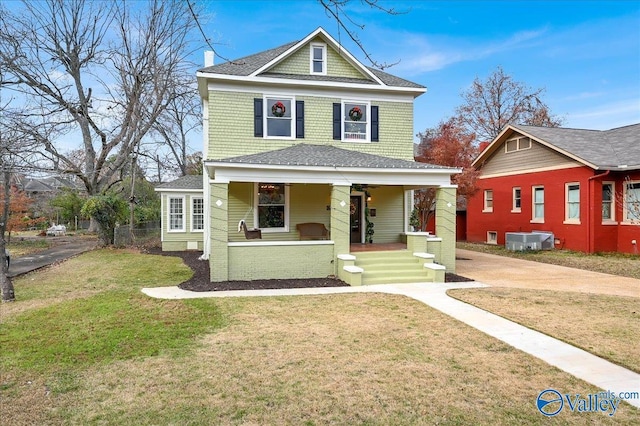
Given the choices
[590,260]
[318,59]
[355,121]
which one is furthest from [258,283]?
[590,260]

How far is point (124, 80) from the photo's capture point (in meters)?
20.3

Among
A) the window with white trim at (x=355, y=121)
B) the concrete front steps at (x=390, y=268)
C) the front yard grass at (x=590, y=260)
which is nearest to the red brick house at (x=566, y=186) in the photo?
the front yard grass at (x=590, y=260)

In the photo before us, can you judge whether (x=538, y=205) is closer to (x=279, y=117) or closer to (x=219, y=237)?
(x=279, y=117)

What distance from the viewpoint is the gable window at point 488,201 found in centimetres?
2319

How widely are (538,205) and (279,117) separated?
45.9 ft

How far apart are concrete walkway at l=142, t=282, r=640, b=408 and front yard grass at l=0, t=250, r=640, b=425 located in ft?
0.81

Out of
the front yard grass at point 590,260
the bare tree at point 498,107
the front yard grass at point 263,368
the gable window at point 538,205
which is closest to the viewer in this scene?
the front yard grass at point 263,368

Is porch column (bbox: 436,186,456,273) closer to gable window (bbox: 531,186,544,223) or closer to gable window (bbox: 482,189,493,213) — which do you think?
gable window (bbox: 531,186,544,223)

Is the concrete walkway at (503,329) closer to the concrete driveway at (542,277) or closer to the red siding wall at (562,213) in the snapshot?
the concrete driveway at (542,277)

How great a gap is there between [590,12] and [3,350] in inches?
451

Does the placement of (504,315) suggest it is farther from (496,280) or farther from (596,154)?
(596,154)

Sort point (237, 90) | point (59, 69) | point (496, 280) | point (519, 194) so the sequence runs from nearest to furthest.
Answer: point (496, 280)
point (237, 90)
point (59, 69)
point (519, 194)

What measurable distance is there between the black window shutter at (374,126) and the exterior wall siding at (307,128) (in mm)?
142

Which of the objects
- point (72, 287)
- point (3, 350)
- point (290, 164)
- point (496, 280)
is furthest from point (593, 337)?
point (72, 287)
